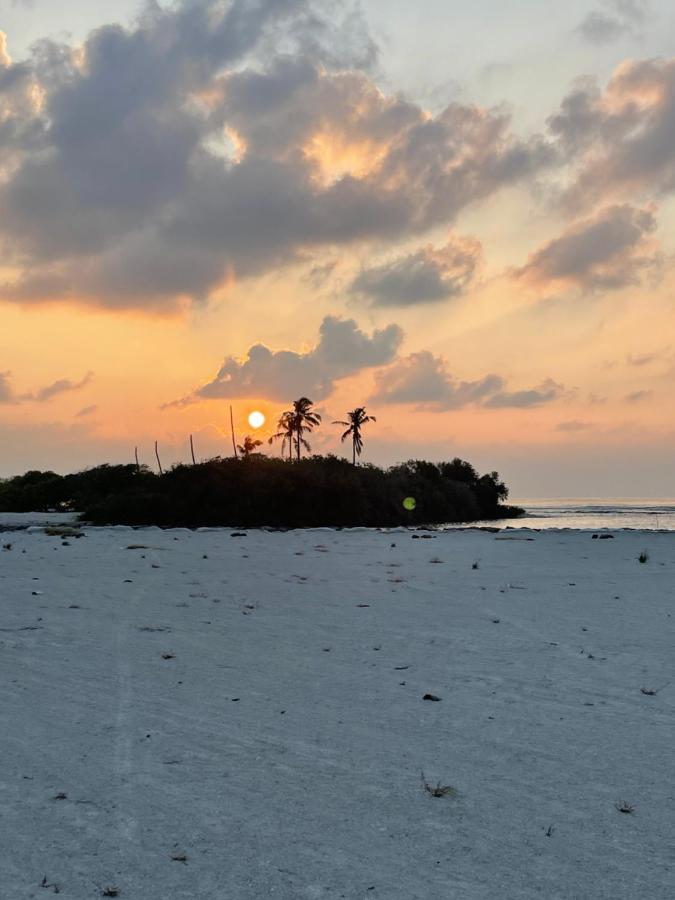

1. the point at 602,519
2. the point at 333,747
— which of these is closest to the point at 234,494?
the point at 602,519

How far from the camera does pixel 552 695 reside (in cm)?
603

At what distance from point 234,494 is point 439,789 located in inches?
1697

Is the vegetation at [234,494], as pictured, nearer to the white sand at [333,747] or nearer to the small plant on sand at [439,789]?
the white sand at [333,747]

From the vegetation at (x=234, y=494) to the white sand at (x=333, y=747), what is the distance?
115ft

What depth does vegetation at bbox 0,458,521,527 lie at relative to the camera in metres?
45.5

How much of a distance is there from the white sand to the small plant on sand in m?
0.05

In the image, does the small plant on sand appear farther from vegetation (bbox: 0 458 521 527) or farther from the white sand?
vegetation (bbox: 0 458 521 527)

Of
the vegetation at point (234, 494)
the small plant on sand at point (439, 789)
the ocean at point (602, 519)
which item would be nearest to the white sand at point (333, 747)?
the small plant on sand at point (439, 789)

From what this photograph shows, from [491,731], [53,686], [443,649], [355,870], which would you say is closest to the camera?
[355,870]

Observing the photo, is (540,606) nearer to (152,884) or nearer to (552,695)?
(552,695)

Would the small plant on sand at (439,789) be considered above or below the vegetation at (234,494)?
below

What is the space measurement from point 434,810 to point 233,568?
11.0m

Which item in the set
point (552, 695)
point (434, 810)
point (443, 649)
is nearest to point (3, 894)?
point (434, 810)

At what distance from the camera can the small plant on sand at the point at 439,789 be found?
408 cm
